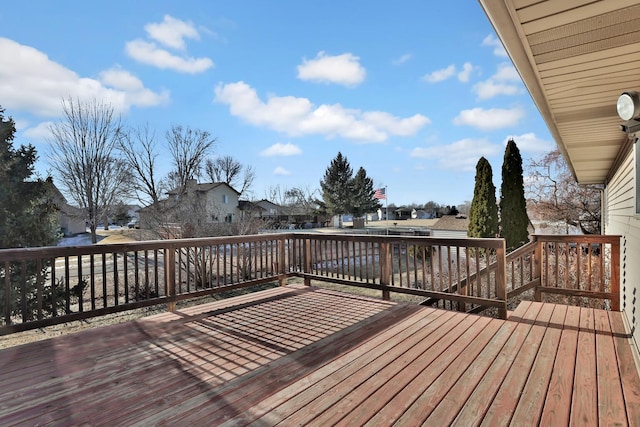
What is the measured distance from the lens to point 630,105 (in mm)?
2016

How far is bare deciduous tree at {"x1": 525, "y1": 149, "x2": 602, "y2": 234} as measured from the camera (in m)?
14.4

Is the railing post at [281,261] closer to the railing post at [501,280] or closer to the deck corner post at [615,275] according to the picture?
the railing post at [501,280]

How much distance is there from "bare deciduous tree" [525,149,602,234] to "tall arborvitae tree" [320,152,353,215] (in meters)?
21.4

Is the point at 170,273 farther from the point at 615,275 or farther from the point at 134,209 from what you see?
the point at 134,209

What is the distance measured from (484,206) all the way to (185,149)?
17.6 meters

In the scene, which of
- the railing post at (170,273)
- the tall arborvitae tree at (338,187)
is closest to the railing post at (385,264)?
the railing post at (170,273)

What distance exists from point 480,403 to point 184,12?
899 centimetres

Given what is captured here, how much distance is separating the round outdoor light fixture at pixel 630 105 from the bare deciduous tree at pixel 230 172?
29.1m

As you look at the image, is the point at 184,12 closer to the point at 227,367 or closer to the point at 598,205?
the point at 227,367

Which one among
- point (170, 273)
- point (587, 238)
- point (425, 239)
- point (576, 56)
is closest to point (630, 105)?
point (576, 56)

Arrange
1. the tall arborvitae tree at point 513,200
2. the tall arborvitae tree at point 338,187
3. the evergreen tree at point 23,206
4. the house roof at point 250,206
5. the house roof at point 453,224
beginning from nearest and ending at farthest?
the evergreen tree at point 23,206, the tall arborvitae tree at point 513,200, the house roof at point 250,206, the house roof at point 453,224, the tall arborvitae tree at point 338,187

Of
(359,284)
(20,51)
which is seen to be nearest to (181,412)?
(359,284)

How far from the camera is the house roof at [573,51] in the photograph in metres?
1.38

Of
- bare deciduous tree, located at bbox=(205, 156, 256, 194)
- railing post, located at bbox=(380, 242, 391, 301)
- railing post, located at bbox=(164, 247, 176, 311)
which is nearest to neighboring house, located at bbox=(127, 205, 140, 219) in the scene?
bare deciduous tree, located at bbox=(205, 156, 256, 194)
